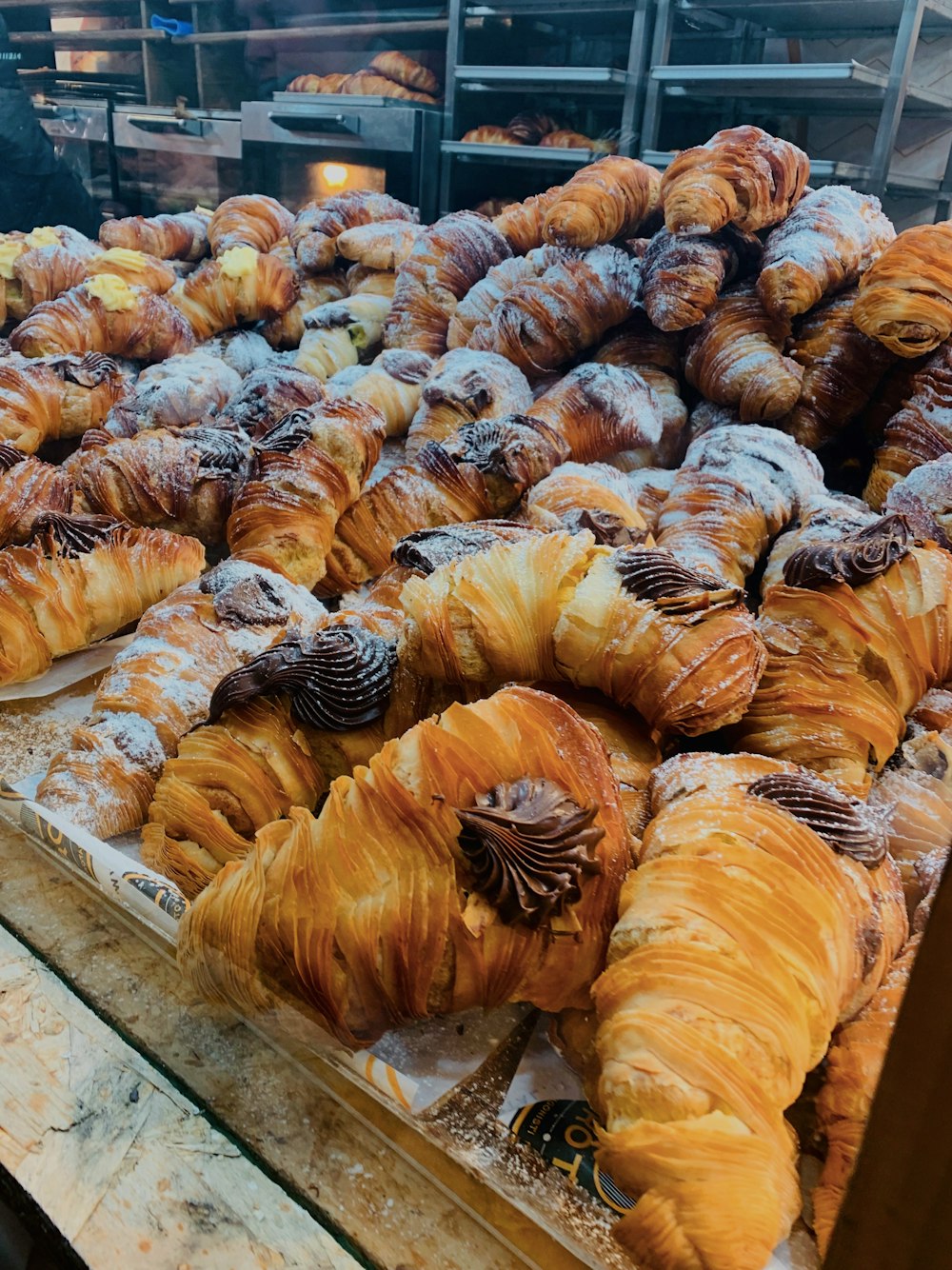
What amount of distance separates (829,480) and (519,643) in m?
1.01

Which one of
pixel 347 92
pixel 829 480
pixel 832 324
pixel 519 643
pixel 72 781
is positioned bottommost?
pixel 72 781

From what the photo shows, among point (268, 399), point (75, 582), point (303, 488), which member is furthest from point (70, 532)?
point (268, 399)

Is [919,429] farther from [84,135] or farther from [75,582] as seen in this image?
[84,135]

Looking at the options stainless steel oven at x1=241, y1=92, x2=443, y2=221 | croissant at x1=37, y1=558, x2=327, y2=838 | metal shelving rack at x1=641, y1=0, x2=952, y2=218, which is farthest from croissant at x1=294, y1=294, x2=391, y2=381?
croissant at x1=37, y1=558, x2=327, y2=838

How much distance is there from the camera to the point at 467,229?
2125 mm

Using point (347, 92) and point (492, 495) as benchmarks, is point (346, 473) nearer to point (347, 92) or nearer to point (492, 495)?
point (492, 495)

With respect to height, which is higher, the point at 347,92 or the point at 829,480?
the point at 347,92

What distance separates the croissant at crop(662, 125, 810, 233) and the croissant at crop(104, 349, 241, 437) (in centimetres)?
107

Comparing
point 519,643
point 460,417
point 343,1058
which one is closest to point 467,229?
point 460,417

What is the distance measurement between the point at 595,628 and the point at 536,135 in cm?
147

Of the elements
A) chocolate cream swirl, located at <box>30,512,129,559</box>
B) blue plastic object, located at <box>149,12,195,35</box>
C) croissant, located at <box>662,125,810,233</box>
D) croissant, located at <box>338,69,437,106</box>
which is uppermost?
blue plastic object, located at <box>149,12,195,35</box>

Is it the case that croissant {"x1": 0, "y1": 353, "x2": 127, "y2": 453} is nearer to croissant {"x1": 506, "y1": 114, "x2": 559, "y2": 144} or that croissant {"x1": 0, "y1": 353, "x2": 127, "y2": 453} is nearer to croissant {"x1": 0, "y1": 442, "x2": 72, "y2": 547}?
croissant {"x1": 0, "y1": 442, "x2": 72, "y2": 547}

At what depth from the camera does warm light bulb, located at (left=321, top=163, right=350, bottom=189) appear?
2.01 metres

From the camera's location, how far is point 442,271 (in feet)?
7.01
